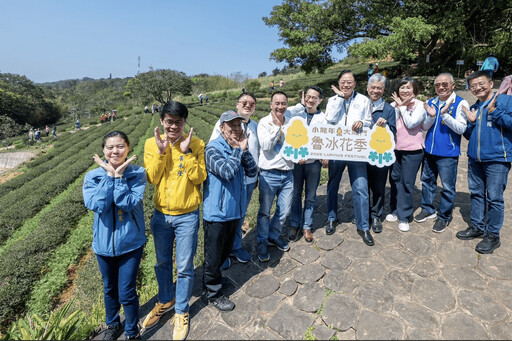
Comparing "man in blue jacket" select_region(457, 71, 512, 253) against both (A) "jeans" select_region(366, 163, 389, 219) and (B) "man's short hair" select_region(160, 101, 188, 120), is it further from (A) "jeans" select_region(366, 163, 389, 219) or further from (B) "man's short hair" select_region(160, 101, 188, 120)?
(B) "man's short hair" select_region(160, 101, 188, 120)

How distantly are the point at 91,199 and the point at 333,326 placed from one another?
88.5 inches

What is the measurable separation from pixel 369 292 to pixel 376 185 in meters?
1.41

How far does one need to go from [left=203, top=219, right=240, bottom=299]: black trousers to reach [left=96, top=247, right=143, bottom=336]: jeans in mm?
578

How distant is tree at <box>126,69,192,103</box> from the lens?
34781 mm

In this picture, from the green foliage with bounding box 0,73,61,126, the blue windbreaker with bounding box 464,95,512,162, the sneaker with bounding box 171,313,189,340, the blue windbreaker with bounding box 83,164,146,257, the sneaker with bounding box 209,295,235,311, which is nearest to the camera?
the blue windbreaker with bounding box 83,164,146,257

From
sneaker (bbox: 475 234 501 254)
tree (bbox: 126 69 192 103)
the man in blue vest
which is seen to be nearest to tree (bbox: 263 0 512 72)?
the man in blue vest

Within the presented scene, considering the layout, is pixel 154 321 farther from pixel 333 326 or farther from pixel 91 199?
pixel 333 326

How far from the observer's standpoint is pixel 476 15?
13.8 m

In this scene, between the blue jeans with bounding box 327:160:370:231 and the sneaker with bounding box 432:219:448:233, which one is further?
the sneaker with bounding box 432:219:448:233

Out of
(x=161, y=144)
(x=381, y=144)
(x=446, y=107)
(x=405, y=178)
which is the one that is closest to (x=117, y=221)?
(x=161, y=144)

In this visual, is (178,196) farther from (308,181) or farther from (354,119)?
(354,119)

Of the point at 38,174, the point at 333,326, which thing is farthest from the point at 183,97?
the point at 333,326

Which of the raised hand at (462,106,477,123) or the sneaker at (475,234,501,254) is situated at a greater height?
the raised hand at (462,106,477,123)

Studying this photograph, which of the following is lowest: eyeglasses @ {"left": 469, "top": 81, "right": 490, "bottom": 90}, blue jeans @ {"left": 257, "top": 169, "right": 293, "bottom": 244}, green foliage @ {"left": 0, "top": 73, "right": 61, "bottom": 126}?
blue jeans @ {"left": 257, "top": 169, "right": 293, "bottom": 244}
